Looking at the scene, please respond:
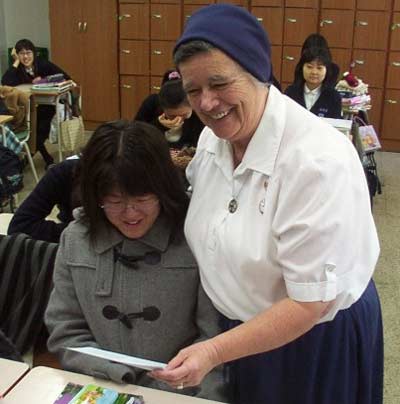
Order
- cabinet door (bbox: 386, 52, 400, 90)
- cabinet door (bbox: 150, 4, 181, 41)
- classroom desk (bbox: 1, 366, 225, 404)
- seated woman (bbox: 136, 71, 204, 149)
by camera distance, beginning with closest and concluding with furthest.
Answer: classroom desk (bbox: 1, 366, 225, 404) < seated woman (bbox: 136, 71, 204, 149) < cabinet door (bbox: 386, 52, 400, 90) < cabinet door (bbox: 150, 4, 181, 41)

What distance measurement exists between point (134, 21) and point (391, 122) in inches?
114

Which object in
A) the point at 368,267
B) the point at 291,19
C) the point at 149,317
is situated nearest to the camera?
the point at 368,267

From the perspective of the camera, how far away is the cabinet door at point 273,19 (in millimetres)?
6168

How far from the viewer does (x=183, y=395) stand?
135cm

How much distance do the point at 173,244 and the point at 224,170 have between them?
0.29 metres

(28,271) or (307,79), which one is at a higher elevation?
(307,79)

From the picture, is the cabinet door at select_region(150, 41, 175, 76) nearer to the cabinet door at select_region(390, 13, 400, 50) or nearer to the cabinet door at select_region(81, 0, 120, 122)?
the cabinet door at select_region(81, 0, 120, 122)

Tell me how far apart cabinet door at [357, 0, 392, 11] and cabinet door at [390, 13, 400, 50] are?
0.12 m

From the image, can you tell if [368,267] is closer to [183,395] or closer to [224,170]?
[224,170]

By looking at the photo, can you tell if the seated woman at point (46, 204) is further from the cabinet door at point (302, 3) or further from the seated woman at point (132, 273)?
the cabinet door at point (302, 3)

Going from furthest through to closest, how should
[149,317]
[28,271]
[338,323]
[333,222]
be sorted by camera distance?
1. [28,271]
2. [149,317]
3. [338,323]
4. [333,222]

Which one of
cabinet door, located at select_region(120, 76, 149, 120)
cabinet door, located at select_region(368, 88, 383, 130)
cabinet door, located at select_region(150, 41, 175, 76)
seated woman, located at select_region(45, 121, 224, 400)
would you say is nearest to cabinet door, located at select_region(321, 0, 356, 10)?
cabinet door, located at select_region(368, 88, 383, 130)

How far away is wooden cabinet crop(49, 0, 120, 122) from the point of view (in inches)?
259

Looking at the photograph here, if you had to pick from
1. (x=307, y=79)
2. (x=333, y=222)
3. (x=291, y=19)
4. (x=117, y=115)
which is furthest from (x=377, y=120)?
(x=333, y=222)
